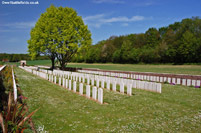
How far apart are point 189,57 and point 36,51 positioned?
1614 inches

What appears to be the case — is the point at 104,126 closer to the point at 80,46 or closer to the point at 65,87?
the point at 65,87

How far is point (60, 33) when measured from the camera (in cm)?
2508

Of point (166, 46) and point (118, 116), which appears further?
point (166, 46)

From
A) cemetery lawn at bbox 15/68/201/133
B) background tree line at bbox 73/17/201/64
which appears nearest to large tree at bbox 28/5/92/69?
background tree line at bbox 73/17/201/64

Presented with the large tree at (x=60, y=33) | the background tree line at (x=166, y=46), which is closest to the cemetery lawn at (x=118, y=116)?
the large tree at (x=60, y=33)

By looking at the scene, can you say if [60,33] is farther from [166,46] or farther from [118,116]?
[166,46]

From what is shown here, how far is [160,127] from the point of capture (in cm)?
473

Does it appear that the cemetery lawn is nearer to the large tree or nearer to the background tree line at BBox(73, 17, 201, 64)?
the large tree

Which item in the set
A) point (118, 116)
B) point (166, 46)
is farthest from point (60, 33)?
point (166, 46)

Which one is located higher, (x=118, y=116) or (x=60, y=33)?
(x=60, y=33)

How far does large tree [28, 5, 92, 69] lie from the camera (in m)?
23.8

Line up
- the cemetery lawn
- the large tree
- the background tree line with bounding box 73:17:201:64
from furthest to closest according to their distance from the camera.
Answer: the background tree line with bounding box 73:17:201:64, the large tree, the cemetery lawn

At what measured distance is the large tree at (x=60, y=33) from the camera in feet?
77.9

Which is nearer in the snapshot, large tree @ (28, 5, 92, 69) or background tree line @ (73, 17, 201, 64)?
large tree @ (28, 5, 92, 69)
